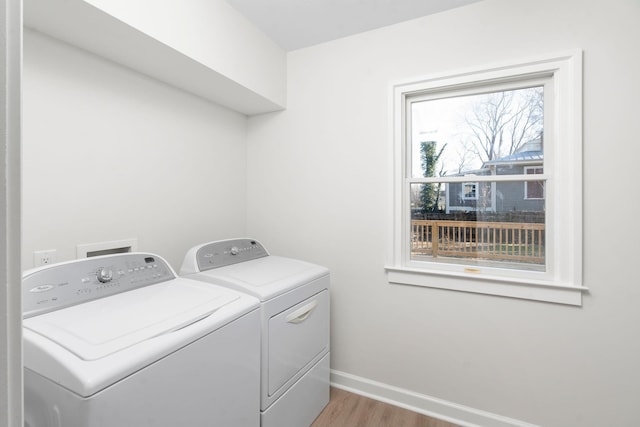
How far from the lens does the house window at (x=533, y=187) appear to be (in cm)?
169

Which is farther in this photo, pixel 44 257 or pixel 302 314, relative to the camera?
pixel 302 314

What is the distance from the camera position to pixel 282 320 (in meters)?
1.45

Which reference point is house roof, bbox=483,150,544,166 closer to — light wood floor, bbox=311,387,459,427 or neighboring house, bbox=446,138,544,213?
neighboring house, bbox=446,138,544,213

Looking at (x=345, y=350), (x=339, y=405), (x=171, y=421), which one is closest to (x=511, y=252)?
(x=345, y=350)

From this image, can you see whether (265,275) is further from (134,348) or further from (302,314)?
(134,348)

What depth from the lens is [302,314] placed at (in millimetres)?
1595

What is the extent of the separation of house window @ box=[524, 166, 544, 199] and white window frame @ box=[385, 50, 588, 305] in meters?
0.03

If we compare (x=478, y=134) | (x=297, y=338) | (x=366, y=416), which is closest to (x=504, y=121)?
(x=478, y=134)

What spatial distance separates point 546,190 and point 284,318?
1574 millimetres

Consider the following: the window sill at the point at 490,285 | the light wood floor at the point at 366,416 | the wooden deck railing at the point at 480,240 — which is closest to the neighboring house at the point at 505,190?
the wooden deck railing at the point at 480,240

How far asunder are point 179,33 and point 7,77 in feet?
4.27

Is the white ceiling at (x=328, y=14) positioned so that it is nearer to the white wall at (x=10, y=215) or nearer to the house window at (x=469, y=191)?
the house window at (x=469, y=191)

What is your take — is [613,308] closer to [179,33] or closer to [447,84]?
[447,84]

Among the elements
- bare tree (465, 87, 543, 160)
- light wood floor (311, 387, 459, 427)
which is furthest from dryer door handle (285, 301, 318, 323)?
bare tree (465, 87, 543, 160)
